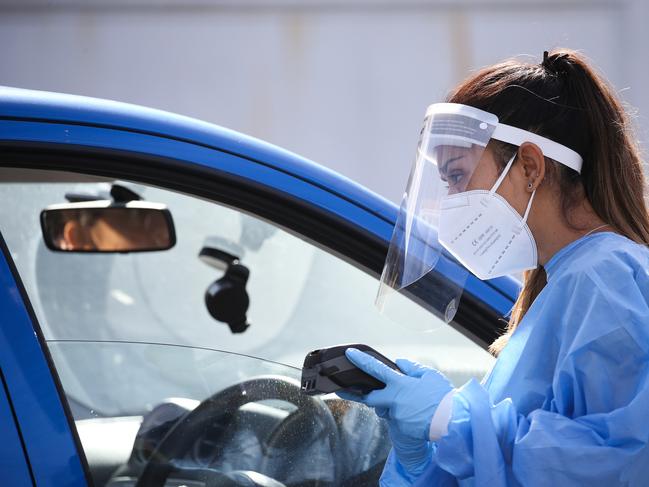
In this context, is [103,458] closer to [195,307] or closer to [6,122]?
[6,122]

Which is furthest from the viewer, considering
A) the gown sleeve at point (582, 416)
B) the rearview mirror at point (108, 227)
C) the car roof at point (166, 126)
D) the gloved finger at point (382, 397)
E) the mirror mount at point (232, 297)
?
the mirror mount at point (232, 297)

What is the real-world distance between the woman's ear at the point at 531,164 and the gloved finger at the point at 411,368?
1.11 ft

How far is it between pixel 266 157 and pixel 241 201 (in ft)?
0.31

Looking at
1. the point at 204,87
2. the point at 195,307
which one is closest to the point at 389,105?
the point at 204,87

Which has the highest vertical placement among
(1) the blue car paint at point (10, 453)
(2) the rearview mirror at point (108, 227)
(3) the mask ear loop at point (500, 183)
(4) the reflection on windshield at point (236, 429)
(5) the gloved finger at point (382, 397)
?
(3) the mask ear loop at point (500, 183)

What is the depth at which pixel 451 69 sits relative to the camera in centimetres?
564

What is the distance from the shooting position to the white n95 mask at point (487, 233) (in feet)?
5.07

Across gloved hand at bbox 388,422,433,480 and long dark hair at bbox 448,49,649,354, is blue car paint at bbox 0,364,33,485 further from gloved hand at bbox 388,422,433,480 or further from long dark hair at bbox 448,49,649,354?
long dark hair at bbox 448,49,649,354

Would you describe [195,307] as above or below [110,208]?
below

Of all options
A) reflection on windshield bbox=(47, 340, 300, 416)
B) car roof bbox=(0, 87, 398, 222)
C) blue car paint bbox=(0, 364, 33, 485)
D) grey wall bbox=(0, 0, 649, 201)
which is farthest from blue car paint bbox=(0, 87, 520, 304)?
grey wall bbox=(0, 0, 649, 201)

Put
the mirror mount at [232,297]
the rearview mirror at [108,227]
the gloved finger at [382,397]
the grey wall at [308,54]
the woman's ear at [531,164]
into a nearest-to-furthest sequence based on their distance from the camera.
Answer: the gloved finger at [382,397]
the woman's ear at [531,164]
the rearview mirror at [108,227]
the mirror mount at [232,297]
the grey wall at [308,54]

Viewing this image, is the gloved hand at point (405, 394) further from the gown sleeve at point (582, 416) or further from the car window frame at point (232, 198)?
the car window frame at point (232, 198)

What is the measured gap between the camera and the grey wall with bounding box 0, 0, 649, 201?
5.27 meters

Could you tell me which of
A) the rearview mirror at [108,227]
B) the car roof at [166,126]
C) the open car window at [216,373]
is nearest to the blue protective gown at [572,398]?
the open car window at [216,373]
